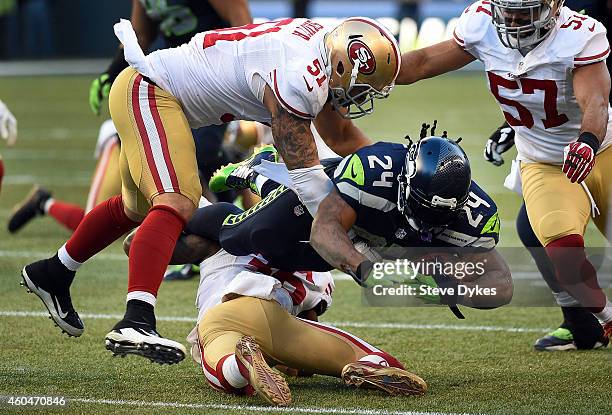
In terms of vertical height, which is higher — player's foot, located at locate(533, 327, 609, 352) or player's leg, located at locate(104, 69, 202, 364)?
player's leg, located at locate(104, 69, 202, 364)

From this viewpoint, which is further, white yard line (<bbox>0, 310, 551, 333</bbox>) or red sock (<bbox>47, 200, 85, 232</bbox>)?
red sock (<bbox>47, 200, 85, 232</bbox>)

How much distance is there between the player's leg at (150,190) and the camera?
12.2ft

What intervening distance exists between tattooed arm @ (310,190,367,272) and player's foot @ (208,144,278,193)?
65 centimetres

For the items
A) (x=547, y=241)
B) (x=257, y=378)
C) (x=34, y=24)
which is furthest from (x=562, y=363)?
(x=34, y=24)

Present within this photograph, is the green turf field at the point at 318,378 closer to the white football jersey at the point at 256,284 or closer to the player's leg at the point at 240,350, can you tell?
the player's leg at the point at 240,350

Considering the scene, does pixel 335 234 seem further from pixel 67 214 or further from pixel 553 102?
pixel 67 214

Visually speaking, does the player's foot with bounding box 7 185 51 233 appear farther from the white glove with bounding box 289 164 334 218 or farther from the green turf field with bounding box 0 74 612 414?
the white glove with bounding box 289 164 334 218

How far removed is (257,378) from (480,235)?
902 millimetres

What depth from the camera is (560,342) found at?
186 inches

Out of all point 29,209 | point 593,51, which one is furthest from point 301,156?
point 29,209

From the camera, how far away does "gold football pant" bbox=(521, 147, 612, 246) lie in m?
4.37

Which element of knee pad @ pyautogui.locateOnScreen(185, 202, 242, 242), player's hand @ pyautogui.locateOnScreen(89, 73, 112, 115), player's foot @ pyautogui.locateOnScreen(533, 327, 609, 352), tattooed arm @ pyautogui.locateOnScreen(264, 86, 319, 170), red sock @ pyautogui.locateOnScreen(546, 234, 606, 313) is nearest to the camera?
tattooed arm @ pyautogui.locateOnScreen(264, 86, 319, 170)

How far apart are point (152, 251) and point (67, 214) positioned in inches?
132

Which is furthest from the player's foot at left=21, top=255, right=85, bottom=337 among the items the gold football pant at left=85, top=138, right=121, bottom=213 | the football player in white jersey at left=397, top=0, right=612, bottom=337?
the gold football pant at left=85, top=138, right=121, bottom=213
